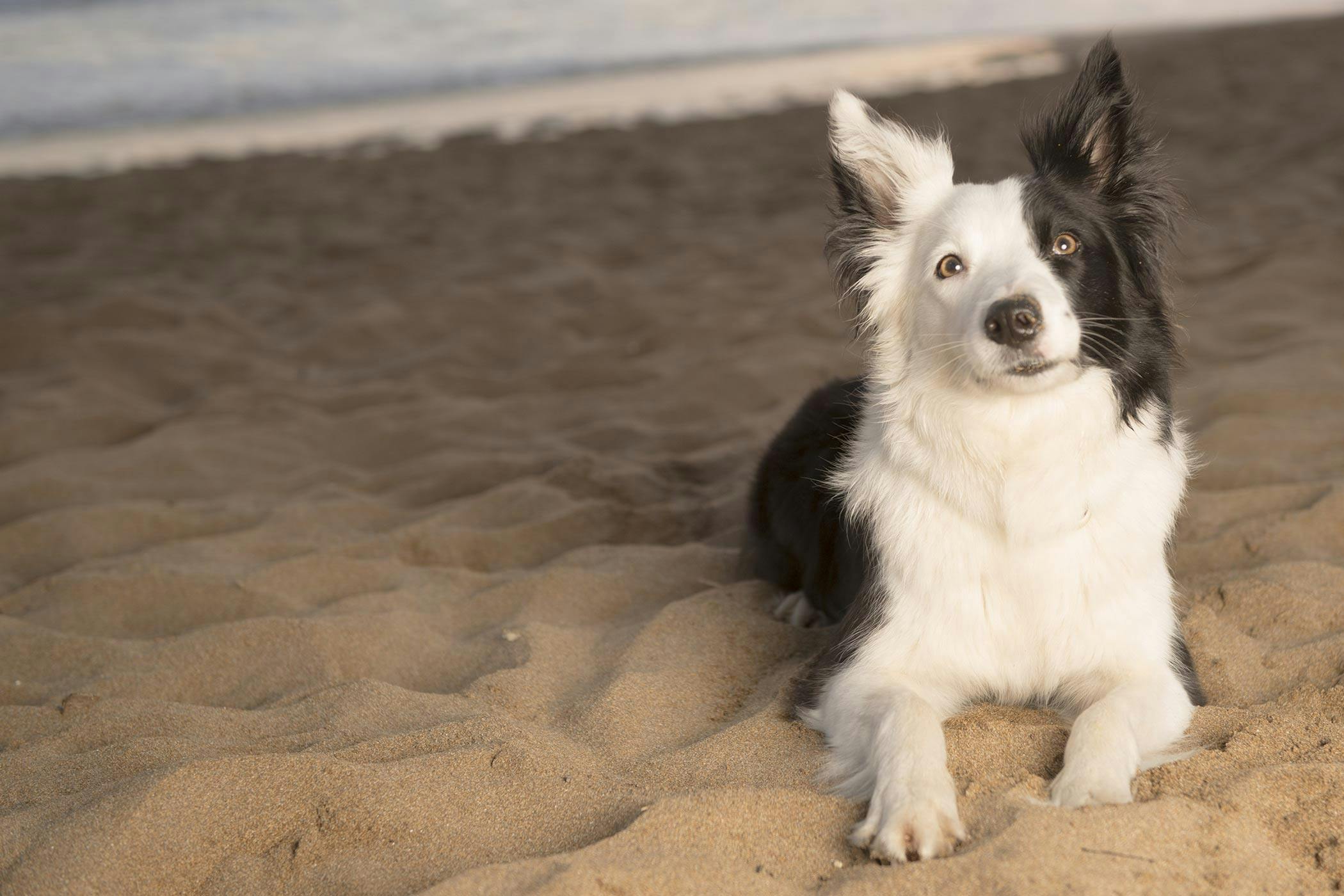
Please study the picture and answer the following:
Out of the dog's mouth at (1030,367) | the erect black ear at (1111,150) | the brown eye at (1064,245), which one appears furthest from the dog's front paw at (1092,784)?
the erect black ear at (1111,150)

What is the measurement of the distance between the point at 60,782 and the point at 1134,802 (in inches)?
93.3

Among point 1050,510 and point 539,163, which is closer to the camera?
point 1050,510

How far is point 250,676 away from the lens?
3357 mm

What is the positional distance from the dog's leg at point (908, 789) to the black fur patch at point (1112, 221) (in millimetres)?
958

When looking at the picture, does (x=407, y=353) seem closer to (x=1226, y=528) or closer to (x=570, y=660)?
(x=570, y=660)

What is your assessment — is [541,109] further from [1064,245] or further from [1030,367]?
[1030,367]

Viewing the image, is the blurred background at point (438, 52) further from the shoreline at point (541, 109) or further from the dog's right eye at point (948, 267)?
the dog's right eye at point (948, 267)

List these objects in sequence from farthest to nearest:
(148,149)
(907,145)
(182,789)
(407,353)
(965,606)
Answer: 1. (148,149)
2. (407,353)
3. (907,145)
4. (965,606)
5. (182,789)

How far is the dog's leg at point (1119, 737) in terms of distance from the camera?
2.32 meters

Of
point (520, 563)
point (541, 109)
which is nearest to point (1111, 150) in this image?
point (520, 563)

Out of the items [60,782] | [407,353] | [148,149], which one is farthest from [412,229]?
[60,782]

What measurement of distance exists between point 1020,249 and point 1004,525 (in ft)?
2.24

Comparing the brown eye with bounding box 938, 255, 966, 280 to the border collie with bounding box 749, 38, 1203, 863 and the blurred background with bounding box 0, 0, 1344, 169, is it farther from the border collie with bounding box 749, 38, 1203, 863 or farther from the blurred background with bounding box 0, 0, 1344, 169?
the blurred background with bounding box 0, 0, 1344, 169

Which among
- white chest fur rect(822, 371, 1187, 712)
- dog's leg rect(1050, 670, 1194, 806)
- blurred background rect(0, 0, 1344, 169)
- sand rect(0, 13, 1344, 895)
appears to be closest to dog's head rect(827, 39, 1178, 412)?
white chest fur rect(822, 371, 1187, 712)
